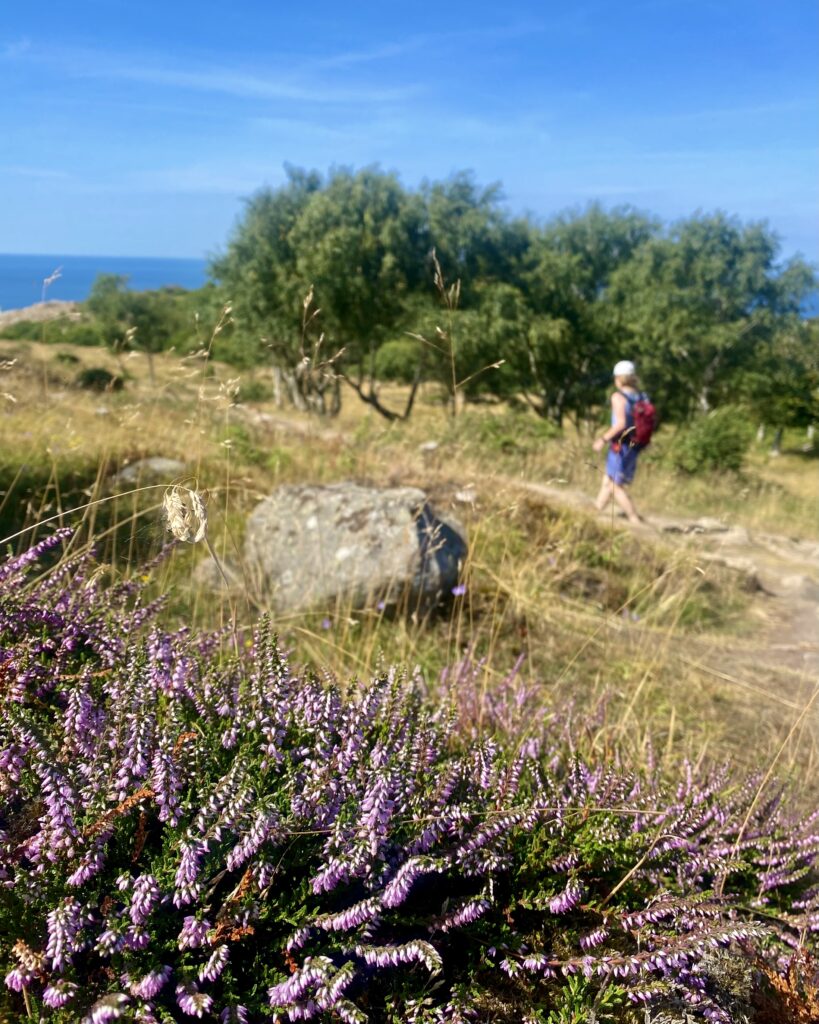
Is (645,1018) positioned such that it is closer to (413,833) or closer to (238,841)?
(413,833)

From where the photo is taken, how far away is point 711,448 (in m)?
21.9

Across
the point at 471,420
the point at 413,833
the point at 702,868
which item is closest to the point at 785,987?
Result: the point at 702,868

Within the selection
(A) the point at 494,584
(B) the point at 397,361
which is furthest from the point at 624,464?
(B) the point at 397,361

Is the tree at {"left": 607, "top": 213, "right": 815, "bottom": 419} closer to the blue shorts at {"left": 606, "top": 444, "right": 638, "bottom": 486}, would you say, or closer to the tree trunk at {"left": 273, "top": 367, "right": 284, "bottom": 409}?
the tree trunk at {"left": 273, "top": 367, "right": 284, "bottom": 409}

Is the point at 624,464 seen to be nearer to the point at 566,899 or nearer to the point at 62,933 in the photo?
the point at 566,899

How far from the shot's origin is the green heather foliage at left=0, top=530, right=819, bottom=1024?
1468mm

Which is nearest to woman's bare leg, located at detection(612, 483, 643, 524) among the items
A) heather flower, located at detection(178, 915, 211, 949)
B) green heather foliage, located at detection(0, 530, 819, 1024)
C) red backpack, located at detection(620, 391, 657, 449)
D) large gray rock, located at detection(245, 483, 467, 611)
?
red backpack, located at detection(620, 391, 657, 449)

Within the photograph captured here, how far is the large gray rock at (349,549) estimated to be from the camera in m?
4.98

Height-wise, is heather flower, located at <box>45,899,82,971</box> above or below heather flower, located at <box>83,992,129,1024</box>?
above

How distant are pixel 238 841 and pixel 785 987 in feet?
4.43

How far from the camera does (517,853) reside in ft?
6.50

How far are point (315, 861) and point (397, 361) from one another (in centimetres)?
5161

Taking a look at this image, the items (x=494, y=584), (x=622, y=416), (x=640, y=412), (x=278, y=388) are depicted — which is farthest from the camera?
(x=278, y=388)

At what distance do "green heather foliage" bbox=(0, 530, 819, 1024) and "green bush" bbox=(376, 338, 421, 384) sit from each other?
4790 centimetres
